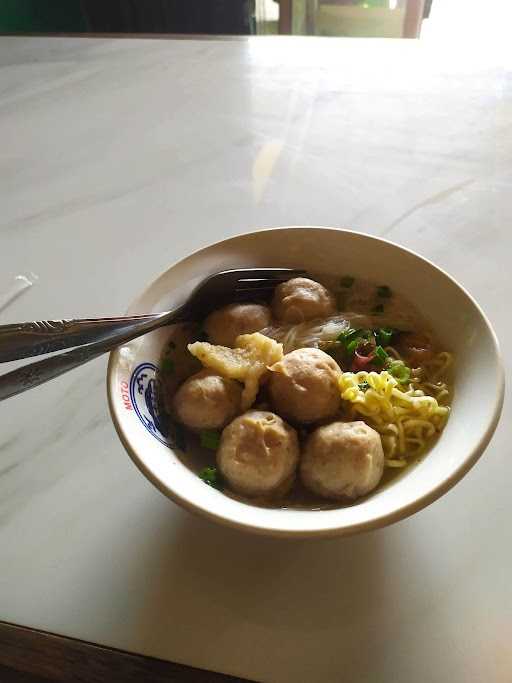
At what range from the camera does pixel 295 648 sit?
734mm

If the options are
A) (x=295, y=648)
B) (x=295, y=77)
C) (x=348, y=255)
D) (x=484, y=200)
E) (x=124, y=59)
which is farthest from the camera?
(x=124, y=59)

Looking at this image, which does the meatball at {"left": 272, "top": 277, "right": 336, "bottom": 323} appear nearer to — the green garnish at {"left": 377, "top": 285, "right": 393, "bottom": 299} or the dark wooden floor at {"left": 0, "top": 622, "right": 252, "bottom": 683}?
the green garnish at {"left": 377, "top": 285, "right": 393, "bottom": 299}

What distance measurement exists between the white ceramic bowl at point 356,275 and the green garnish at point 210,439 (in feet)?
0.20

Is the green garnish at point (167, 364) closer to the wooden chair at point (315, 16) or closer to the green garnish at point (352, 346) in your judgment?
the green garnish at point (352, 346)

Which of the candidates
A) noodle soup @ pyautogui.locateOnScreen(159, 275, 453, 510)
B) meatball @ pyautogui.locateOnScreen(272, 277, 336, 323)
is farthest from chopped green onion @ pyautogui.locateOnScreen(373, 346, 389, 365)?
meatball @ pyautogui.locateOnScreen(272, 277, 336, 323)

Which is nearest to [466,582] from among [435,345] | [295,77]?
[435,345]

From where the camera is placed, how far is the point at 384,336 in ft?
3.20

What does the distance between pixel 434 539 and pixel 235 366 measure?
0.36 metres

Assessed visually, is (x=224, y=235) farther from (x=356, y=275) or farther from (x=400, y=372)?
(x=400, y=372)

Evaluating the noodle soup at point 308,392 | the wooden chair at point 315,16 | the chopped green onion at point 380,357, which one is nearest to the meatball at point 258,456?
the noodle soup at point 308,392

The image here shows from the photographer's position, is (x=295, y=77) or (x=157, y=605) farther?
(x=295, y=77)

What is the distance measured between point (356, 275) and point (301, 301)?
4.2 inches

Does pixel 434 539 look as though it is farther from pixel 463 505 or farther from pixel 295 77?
pixel 295 77

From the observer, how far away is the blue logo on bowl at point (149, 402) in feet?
2.66
